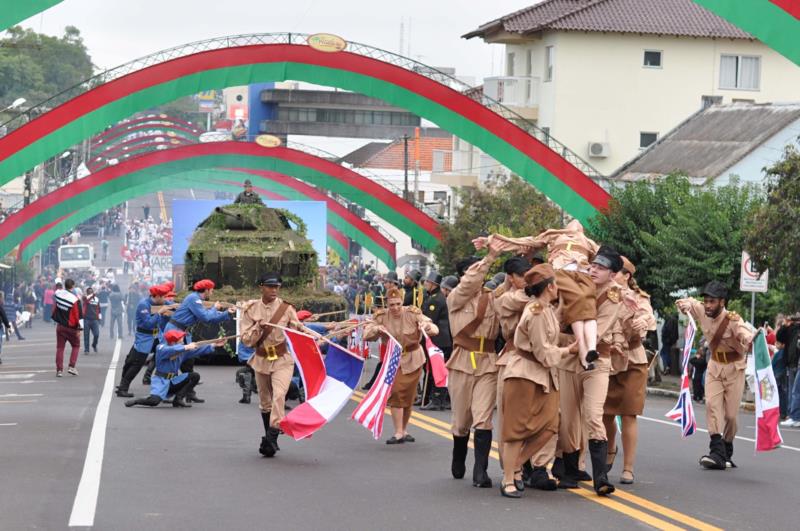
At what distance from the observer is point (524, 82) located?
55.8 meters

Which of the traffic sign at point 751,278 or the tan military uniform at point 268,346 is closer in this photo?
the tan military uniform at point 268,346

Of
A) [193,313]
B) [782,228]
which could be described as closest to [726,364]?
[193,313]

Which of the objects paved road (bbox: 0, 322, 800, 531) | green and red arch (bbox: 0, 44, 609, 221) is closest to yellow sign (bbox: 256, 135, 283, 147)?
green and red arch (bbox: 0, 44, 609, 221)

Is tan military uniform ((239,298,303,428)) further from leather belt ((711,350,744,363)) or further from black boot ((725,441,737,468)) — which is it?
black boot ((725,441,737,468))

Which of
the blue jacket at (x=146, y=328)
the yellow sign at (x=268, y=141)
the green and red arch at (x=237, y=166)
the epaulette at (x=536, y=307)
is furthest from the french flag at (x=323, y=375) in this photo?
the yellow sign at (x=268, y=141)

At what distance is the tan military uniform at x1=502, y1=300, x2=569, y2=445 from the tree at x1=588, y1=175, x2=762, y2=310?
1740 centimetres

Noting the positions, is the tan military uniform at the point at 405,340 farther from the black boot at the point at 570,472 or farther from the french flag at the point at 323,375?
the black boot at the point at 570,472

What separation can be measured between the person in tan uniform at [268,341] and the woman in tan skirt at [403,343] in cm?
141

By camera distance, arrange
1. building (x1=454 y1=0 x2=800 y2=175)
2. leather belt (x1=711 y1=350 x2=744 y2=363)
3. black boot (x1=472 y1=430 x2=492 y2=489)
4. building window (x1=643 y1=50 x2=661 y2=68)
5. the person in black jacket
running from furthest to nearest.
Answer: building window (x1=643 y1=50 x2=661 y2=68), building (x1=454 y1=0 x2=800 y2=175), the person in black jacket, leather belt (x1=711 y1=350 x2=744 y2=363), black boot (x1=472 y1=430 x2=492 y2=489)

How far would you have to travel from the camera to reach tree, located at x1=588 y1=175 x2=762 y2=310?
30219 millimetres

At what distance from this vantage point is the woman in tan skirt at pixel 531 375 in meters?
11.9

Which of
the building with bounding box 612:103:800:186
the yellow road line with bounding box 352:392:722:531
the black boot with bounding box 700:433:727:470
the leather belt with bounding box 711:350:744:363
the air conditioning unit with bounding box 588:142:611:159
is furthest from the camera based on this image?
the air conditioning unit with bounding box 588:142:611:159

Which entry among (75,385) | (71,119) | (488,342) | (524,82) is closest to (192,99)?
(524,82)

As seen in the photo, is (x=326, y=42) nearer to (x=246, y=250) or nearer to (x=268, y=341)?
(x=246, y=250)
